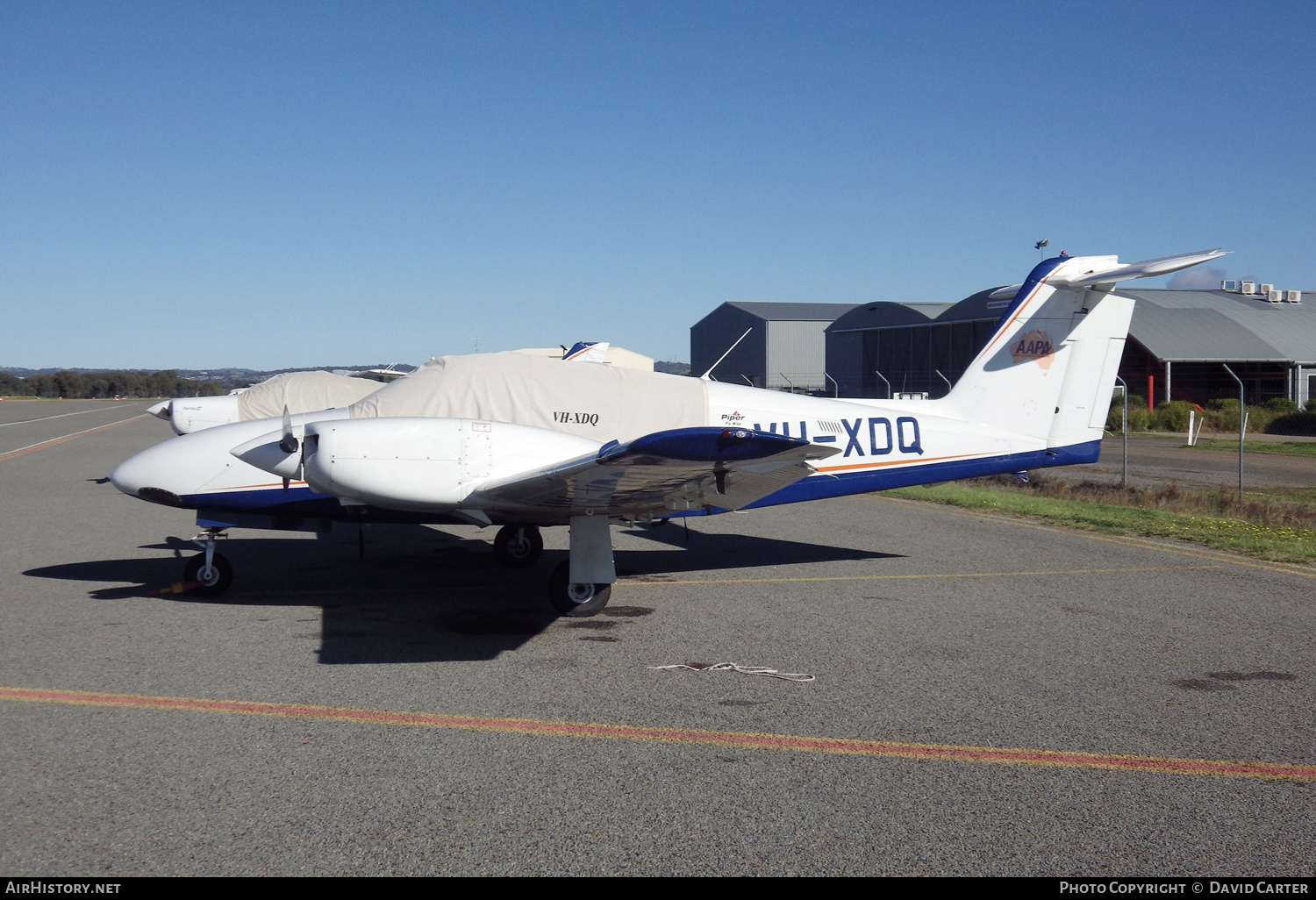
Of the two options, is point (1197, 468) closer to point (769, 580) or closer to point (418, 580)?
point (769, 580)

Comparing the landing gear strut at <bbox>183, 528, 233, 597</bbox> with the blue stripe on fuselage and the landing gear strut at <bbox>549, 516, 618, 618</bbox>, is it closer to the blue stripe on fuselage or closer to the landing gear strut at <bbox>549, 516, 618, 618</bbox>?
the landing gear strut at <bbox>549, 516, 618, 618</bbox>

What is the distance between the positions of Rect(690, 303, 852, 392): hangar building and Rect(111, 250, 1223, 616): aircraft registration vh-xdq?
47877 mm

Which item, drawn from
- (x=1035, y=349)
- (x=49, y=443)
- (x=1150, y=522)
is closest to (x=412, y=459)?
(x=1035, y=349)

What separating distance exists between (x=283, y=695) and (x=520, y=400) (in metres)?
3.65

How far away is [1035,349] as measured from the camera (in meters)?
10.1

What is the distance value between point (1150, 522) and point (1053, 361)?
170 inches

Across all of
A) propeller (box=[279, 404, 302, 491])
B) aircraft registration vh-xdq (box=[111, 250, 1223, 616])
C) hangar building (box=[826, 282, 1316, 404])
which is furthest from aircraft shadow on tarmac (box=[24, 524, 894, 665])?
hangar building (box=[826, 282, 1316, 404])

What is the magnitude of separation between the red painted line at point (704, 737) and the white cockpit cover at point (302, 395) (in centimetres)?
524

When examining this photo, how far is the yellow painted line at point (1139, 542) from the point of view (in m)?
9.97

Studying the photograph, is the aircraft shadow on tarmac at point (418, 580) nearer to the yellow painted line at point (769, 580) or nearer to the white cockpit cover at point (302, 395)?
the yellow painted line at point (769, 580)

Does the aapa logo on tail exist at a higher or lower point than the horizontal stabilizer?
lower

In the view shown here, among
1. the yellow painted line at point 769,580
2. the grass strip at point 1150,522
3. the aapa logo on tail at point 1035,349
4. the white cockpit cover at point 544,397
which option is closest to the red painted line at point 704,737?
the yellow painted line at point 769,580

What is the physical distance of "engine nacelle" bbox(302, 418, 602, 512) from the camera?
660cm

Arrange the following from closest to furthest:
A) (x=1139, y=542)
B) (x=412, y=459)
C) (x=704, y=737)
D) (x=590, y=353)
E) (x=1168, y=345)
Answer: (x=704, y=737) < (x=412, y=459) < (x=1139, y=542) < (x=590, y=353) < (x=1168, y=345)
